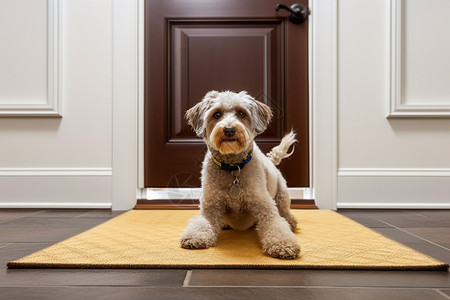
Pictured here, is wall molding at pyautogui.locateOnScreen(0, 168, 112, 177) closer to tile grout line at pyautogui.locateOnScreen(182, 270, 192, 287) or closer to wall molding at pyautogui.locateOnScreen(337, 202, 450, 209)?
tile grout line at pyautogui.locateOnScreen(182, 270, 192, 287)

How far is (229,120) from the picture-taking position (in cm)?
144

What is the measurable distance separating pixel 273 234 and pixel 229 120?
0.46 metres

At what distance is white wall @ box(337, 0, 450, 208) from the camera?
8.18 ft

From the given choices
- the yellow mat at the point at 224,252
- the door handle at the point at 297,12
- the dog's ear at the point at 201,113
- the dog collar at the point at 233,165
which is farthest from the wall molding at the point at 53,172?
the door handle at the point at 297,12

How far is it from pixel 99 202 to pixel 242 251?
5.10 ft

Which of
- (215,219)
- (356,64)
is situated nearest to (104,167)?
(215,219)

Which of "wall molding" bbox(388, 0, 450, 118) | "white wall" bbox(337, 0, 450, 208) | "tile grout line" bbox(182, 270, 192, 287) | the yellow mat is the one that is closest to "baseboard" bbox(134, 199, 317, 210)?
"white wall" bbox(337, 0, 450, 208)

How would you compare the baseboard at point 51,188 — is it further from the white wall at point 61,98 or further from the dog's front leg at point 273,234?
the dog's front leg at point 273,234

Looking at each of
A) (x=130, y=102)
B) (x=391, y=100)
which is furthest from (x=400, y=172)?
(x=130, y=102)

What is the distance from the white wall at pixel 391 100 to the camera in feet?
8.18

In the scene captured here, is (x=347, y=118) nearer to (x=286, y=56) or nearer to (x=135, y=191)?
(x=286, y=56)

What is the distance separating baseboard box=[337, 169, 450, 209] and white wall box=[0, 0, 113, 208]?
175 cm

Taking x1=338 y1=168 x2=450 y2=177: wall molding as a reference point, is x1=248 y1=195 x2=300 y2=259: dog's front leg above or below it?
below

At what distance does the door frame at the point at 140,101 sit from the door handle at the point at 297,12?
6 centimetres
